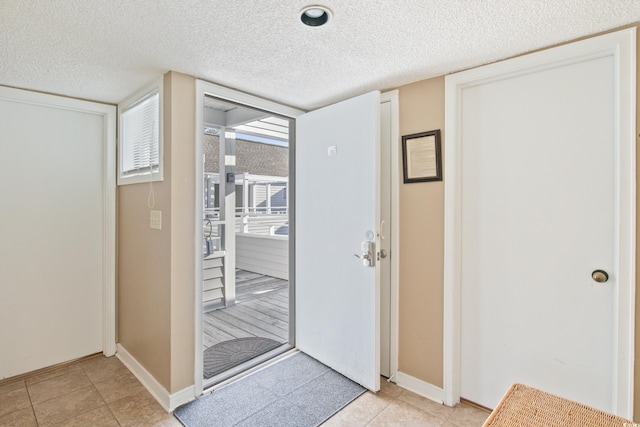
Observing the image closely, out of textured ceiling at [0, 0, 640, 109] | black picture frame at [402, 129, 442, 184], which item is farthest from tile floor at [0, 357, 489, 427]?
textured ceiling at [0, 0, 640, 109]

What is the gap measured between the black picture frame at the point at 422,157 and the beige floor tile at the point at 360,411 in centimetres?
143

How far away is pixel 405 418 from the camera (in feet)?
6.25

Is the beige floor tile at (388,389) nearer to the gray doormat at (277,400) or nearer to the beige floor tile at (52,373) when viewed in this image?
the gray doormat at (277,400)

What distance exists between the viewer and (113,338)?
270 cm

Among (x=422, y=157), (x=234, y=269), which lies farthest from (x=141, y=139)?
(x=234, y=269)

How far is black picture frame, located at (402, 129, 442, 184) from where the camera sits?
2.04 m

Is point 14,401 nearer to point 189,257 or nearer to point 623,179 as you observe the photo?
point 189,257

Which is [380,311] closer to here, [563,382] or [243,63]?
[563,382]

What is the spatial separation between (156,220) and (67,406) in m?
1.26

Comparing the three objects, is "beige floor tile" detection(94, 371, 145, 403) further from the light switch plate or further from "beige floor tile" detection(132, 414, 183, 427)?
the light switch plate

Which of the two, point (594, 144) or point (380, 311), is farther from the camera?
point (380, 311)

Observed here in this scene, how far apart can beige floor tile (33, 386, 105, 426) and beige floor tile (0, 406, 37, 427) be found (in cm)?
3

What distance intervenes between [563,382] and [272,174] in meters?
7.74

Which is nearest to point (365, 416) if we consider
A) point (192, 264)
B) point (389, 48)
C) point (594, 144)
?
point (192, 264)
